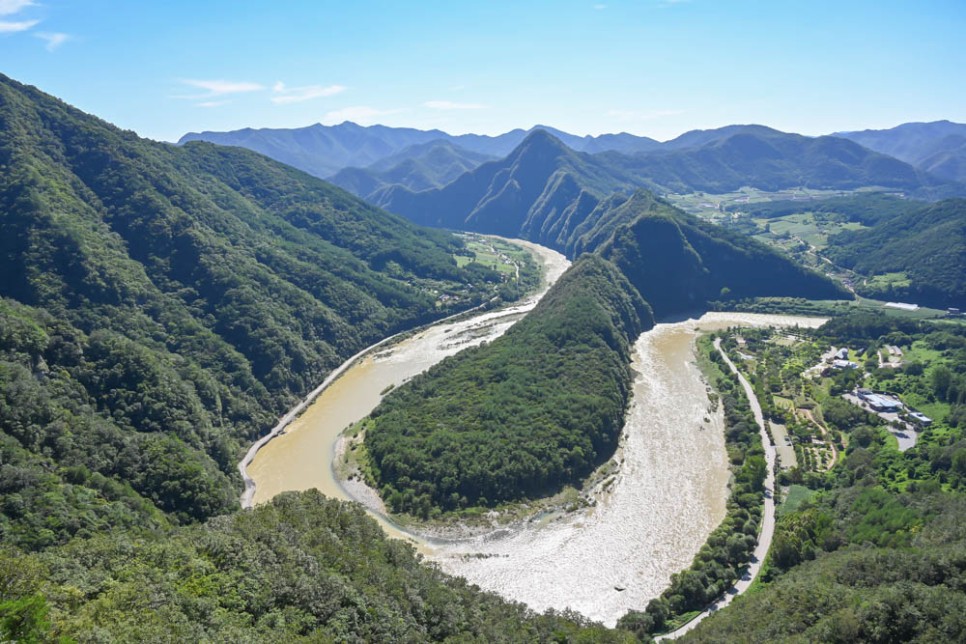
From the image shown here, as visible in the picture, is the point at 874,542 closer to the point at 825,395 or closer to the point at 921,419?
the point at 921,419

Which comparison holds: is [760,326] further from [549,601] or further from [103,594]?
[103,594]

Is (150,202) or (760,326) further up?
(150,202)

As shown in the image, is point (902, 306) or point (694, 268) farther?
point (694, 268)

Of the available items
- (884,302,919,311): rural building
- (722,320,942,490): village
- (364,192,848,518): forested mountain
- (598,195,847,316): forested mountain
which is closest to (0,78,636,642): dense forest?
(364,192,848,518): forested mountain

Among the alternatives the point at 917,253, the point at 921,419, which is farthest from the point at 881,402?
the point at 917,253

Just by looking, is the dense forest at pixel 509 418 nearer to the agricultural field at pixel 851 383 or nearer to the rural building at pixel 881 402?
the agricultural field at pixel 851 383

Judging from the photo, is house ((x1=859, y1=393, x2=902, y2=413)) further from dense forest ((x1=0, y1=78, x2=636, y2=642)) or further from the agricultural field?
dense forest ((x1=0, y1=78, x2=636, y2=642))

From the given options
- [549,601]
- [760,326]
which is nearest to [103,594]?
[549,601]
